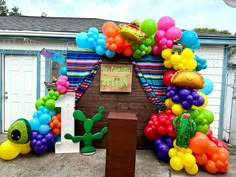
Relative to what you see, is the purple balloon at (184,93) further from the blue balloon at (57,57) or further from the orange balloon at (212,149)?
the blue balloon at (57,57)

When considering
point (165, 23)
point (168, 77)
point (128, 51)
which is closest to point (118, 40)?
point (128, 51)

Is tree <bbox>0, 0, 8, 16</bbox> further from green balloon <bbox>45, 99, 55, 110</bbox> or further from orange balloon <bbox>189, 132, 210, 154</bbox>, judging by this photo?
orange balloon <bbox>189, 132, 210, 154</bbox>

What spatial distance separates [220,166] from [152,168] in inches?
42.3

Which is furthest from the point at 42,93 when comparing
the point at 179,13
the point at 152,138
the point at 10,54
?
the point at 179,13

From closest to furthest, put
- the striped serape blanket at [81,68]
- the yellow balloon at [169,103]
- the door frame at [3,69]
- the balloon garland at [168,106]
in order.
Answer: the balloon garland at [168,106], the yellow balloon at [169,103], the striped serape blanket at [81,68], the door frame at [3,69]

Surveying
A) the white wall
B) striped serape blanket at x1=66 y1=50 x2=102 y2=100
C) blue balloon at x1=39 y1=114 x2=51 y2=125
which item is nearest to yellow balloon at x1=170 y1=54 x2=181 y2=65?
striped serape blanket at x1=66 y1=50 x2=102 y2=100

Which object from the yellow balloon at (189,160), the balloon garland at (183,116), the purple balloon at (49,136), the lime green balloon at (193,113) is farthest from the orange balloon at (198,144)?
the purple balloon at (49,136)

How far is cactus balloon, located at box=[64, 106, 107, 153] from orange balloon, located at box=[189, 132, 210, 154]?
1.62 meters

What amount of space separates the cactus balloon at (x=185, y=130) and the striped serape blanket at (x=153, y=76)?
811 mm

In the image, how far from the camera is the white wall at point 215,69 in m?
4.90

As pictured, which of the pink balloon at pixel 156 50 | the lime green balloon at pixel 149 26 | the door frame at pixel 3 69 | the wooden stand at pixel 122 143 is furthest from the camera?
the door frame at pixel 3 69

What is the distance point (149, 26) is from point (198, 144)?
6.75 feet

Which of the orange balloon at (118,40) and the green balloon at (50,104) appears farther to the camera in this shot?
the green balloon at (50,104)

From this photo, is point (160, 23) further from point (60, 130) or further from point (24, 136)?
point (24, 136)
